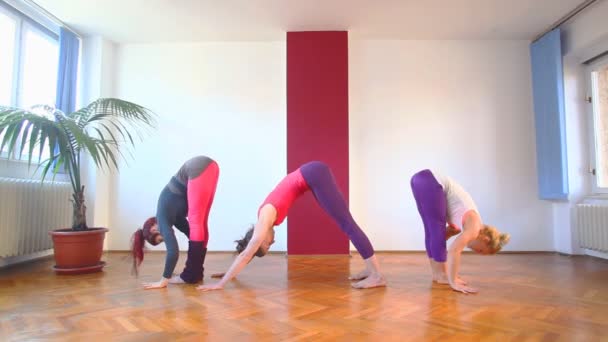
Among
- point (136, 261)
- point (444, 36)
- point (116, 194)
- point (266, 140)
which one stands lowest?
point (136, 261)

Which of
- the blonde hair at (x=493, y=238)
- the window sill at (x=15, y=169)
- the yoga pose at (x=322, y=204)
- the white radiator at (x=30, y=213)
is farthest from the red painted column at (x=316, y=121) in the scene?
the window sill at (x=15, y=169)

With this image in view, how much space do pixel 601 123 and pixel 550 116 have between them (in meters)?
0.50

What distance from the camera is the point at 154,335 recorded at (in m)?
1.60

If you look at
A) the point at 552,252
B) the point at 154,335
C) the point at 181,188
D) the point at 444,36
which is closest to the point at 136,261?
the point at 181,188

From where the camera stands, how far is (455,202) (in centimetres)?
250

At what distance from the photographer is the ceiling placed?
3.69m

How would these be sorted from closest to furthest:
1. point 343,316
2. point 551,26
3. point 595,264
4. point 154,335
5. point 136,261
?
point 154,335
point 343,316
point 136,261
point 595,264
point 551,26

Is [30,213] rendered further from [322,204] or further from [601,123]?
[601,123]

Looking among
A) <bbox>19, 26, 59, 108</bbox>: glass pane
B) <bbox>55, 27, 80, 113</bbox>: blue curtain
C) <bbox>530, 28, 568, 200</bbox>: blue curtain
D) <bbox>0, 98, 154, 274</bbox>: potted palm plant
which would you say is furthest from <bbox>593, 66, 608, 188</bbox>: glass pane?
<bbox>19, 26, 59, 108</bbox>: glass pane

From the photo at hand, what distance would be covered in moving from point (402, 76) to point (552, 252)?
9.08 ft

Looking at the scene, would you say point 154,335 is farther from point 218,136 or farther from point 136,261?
point 218,136

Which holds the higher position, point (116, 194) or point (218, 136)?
point (218, 136)

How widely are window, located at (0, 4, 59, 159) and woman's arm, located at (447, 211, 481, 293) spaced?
12.8ft

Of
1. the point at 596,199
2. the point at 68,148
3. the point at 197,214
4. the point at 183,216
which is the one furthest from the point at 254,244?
the point at 596,199
